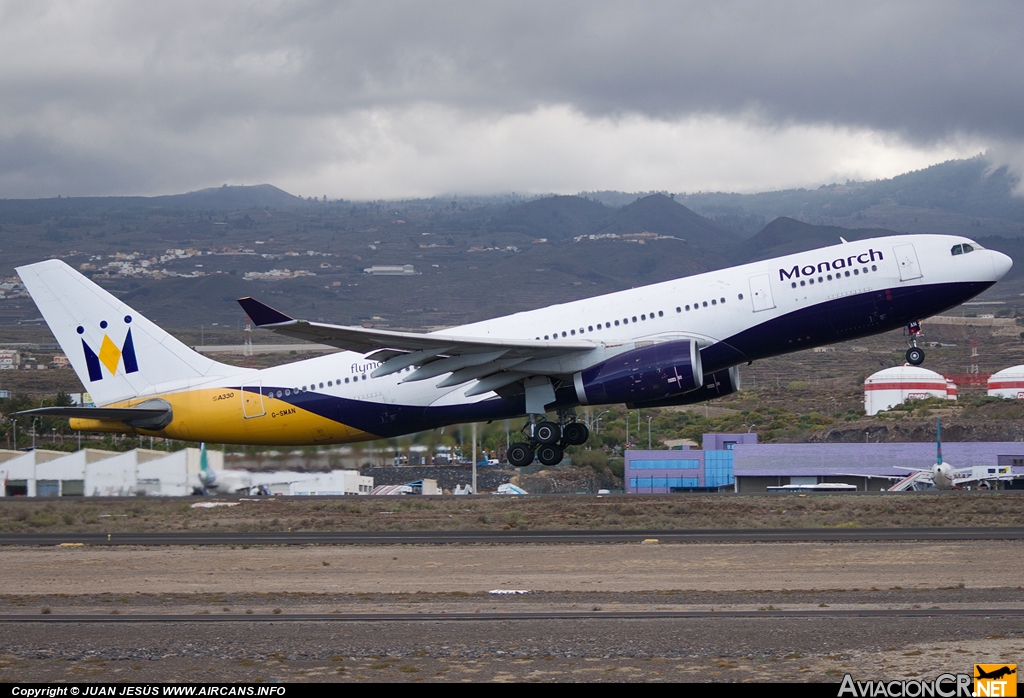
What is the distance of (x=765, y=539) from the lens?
3884cm

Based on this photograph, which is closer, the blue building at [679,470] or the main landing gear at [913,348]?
the main landing gear at [913,348]

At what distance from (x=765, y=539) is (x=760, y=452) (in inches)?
1523

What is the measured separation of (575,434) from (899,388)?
72.4 m

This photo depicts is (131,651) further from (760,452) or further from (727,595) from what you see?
(760,452)

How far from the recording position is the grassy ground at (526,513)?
4534 cm

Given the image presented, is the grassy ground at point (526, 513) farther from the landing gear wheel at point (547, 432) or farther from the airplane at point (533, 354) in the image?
the landing gear wheel at point (547, 432)

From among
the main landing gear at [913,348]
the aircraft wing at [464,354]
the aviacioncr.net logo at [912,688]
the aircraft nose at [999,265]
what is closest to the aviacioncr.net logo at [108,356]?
the aircraft wing at [464,354]

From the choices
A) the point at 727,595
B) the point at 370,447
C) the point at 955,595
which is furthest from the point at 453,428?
the point at 955,595

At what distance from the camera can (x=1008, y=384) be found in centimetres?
10325

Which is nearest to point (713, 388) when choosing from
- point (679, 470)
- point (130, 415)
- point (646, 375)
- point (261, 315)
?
point (646, 375)

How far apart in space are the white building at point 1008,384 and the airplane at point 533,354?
238ft

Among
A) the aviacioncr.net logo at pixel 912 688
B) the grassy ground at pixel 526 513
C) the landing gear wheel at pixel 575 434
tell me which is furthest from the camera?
the grassy ground at pixel 526 513

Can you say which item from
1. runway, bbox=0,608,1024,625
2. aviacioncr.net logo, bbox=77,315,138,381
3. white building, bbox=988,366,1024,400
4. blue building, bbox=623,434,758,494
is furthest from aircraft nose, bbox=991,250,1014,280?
white building, bbox=988,366,1024,400

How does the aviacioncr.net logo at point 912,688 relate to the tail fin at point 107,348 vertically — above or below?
below
